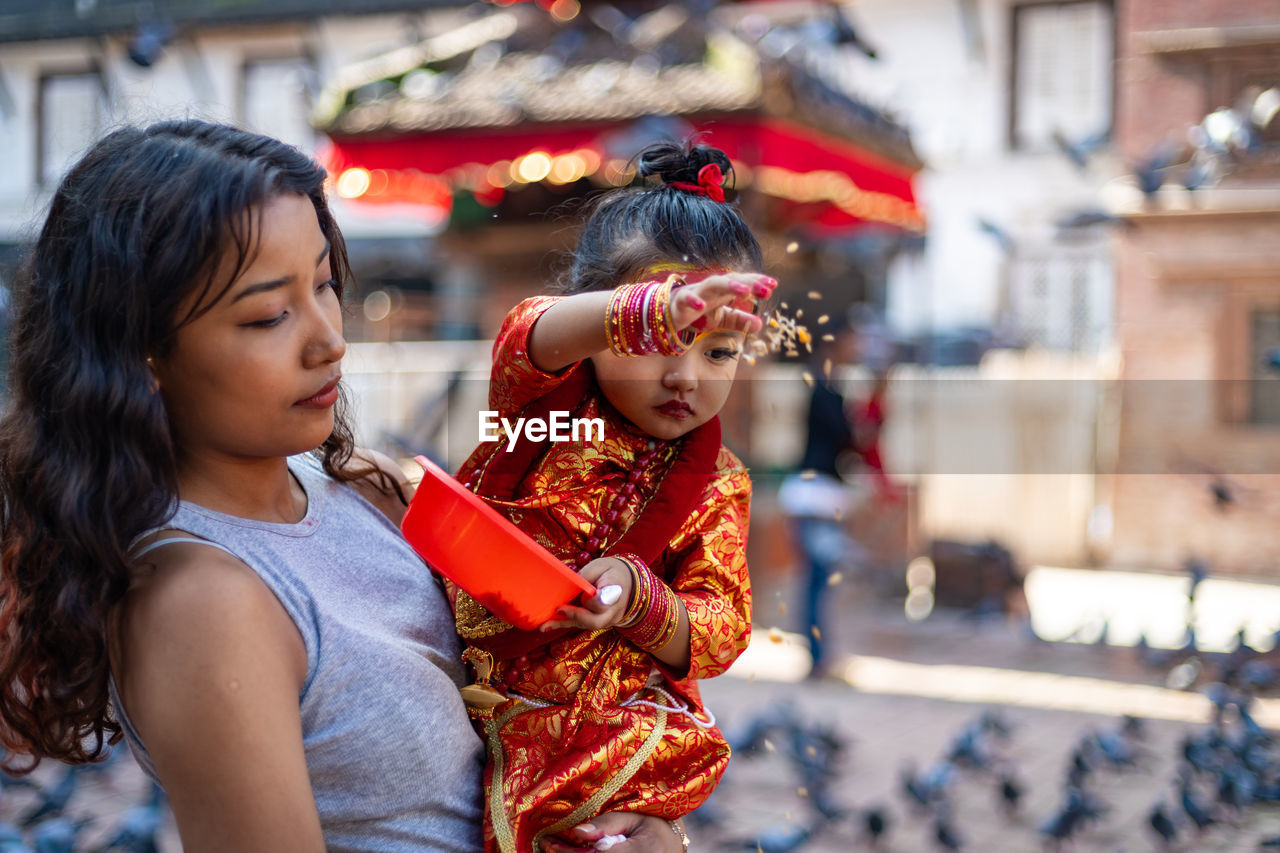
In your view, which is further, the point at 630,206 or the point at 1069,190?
the point at 1069,190

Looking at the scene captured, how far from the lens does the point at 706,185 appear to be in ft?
4.91

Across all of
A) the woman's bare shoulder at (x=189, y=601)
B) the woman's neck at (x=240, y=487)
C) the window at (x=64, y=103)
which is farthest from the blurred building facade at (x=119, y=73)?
the woman's bare shoulder at (x=189, y=601)

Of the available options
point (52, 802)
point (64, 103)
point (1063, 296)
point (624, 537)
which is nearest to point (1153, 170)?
point (624, 537)

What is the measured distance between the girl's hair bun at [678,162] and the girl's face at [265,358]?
463 mm

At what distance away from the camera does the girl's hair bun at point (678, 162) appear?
1.52m

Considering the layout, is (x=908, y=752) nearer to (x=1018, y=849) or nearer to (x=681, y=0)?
(x=1018, y=849)

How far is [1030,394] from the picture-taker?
33.8ft

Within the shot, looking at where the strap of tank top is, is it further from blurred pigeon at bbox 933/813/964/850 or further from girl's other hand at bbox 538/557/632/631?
blurred pigeon at bbox 933/813/964/850

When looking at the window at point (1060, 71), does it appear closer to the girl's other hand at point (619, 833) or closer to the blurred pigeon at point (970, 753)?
the blurred pigeon at point (970, 753)

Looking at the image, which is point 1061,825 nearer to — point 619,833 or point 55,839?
point 619,833

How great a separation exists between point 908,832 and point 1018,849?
37 cm

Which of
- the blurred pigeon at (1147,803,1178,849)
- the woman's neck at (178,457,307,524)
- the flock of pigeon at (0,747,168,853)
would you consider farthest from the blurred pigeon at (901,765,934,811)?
the woman's neck at (178,457,307,524)

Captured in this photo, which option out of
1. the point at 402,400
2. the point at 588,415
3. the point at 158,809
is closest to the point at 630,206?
the point at 588,415

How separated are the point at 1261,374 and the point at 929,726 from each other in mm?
5341
